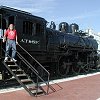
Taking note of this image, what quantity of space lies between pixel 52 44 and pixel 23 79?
6504 millimetres

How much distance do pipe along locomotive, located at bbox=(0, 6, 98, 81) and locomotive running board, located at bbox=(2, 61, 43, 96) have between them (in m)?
0.63

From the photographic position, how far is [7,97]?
39.0ft

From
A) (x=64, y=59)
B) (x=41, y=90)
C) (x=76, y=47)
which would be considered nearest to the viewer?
(x=41, y=90)

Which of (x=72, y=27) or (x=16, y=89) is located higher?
(x=72, y=27)

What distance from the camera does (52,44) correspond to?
19.8 meters

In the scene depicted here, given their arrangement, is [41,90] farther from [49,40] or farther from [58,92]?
[49,40]

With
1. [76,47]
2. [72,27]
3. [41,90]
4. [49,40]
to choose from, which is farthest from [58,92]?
[72,27]

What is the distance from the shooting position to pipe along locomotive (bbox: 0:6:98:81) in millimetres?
15719

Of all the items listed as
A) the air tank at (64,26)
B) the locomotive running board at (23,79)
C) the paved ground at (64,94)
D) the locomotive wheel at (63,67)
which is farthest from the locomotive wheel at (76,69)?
the locomotive running board at (23,79)

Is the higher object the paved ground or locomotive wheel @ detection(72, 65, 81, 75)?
the paved ground

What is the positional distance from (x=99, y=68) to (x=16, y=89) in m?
18.3

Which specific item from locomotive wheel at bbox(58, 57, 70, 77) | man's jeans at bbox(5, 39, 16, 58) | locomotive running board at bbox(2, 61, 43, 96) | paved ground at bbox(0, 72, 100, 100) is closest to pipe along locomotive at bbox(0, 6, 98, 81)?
locomotive wheel at bbox(58, 57, 70, 77)

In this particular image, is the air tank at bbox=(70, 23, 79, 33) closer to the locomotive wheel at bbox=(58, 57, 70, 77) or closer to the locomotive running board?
the locomotive wheel at bbox=(58, 57, 70, 77)

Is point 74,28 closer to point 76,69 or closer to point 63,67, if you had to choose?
point 76,69
